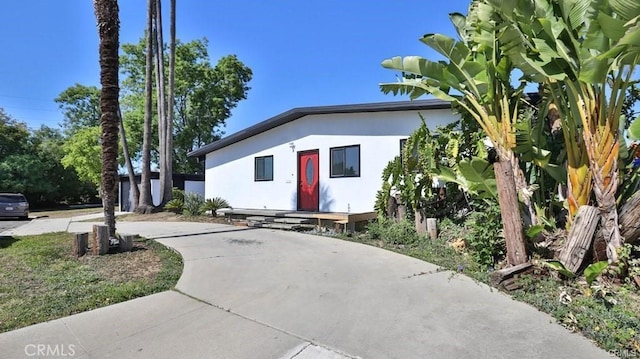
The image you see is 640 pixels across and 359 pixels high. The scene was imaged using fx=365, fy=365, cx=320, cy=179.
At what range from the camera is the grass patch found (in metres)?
4.06

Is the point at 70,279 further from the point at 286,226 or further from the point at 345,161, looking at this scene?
the point at 345,161

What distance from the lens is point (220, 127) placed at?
30391mm

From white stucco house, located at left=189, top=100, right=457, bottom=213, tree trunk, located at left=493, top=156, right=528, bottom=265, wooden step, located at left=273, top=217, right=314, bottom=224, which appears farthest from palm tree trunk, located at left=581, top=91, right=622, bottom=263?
wooden step, located at left=273, top=217, right=314, bottom=224

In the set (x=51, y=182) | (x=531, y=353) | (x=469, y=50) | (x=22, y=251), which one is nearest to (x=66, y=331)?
(x=531, y=353)

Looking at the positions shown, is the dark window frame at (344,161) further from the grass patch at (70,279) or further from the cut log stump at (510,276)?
the cut log stump at (510,276)

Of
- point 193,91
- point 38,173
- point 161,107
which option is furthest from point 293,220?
point 38,173

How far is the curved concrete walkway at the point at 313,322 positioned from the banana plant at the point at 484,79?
5.15 ft

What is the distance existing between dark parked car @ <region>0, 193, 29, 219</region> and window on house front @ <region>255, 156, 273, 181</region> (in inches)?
548

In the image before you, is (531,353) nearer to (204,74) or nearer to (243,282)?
(243,282)

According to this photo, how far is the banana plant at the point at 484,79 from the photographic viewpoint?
544 cm

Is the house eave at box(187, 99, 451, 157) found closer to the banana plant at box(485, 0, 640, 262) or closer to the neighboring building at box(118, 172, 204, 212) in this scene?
the banana plant at box(485, 0, 640, 262)

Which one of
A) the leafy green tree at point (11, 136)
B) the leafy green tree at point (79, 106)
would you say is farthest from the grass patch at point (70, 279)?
the leafy green tree at point (79, 106)

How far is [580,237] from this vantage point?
458 cm

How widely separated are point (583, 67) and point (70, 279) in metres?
7.23
